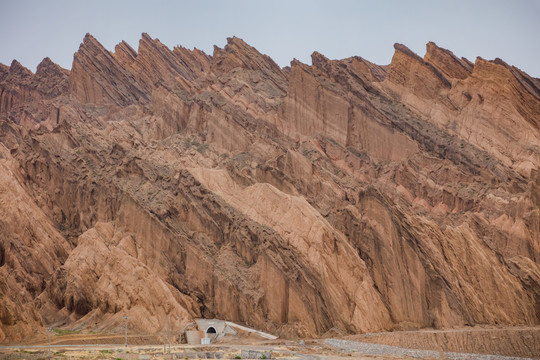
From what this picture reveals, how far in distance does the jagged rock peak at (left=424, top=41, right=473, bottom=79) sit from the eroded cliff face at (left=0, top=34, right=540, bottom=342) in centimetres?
20

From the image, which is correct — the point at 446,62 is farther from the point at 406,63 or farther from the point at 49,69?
the point at 49,69

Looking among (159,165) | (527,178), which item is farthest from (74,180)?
(527,178)

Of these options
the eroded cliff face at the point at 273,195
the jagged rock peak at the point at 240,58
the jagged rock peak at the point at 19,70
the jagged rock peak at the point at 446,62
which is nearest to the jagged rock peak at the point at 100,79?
the eroded cliff face at the point at 273,195

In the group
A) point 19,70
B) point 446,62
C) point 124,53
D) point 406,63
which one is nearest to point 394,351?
point 406,63

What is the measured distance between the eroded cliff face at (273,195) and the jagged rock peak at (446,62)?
0.20 m

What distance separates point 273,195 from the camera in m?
113

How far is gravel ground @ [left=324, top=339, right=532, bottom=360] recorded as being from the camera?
84500 mm

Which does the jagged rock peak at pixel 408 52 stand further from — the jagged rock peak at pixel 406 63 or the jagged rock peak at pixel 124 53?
the jagged rock peak at pixel 124 53

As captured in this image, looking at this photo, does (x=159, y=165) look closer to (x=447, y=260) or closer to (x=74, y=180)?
(x=74, y=180)

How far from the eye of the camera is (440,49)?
473ft

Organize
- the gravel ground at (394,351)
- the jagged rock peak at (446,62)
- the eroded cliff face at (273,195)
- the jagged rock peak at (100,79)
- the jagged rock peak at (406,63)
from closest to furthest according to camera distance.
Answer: the gravel ground at (394,351)
the eroded cliff face at (273,195)
the jagged rock peak at (406,63)
the jagged rock peak at (446,62)
the jagged rock peak at (100,79)

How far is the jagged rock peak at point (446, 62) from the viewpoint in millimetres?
142625

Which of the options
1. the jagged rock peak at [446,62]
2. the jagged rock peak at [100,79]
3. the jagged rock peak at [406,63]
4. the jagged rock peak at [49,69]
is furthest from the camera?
the jagged rock peak at [49,69]

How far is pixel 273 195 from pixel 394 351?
29279 millimetres
